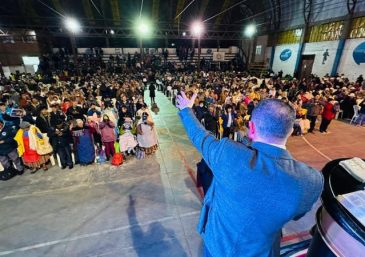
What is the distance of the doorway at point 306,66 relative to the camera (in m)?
18.8

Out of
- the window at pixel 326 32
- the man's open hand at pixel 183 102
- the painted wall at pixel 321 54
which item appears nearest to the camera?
the man's open hand at pixel 183 102

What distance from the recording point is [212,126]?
7348mm

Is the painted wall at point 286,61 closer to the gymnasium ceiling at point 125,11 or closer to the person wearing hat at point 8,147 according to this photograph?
the gymnasium ceiling at point 125,11

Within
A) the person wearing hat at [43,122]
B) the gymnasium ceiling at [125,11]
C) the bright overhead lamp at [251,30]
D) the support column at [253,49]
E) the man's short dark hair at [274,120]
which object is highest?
the gymnasium ceiling at [125,11]

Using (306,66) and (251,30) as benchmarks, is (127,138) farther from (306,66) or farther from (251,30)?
(251,30)

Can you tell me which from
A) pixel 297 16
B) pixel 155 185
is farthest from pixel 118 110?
pixel 297 16

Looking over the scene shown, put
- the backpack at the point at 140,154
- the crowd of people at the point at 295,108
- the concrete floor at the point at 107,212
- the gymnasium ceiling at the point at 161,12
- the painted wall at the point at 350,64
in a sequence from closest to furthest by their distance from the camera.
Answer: the concrete floor at the point at 107,212, the backpack at the point at 140,154, the crowd of people at the point at 295,108, the painted wall at the point at 350,64, the gymnasium ceiling at the point at 161,12

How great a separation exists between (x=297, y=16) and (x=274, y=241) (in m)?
23.6

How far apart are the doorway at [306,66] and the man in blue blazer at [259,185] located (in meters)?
20.8

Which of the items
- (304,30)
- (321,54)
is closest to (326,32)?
(321,54)

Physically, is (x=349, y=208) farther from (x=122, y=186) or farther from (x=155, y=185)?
(x=122, y=186)

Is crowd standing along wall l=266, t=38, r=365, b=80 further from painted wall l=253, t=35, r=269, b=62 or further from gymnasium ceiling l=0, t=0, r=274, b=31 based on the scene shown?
gymnasium ceiling l=0, t=0, r=274, b=31

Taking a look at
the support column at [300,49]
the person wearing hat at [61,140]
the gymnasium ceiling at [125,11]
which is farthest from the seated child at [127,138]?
the support column at [300,49]

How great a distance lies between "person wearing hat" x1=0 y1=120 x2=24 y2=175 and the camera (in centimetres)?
534
